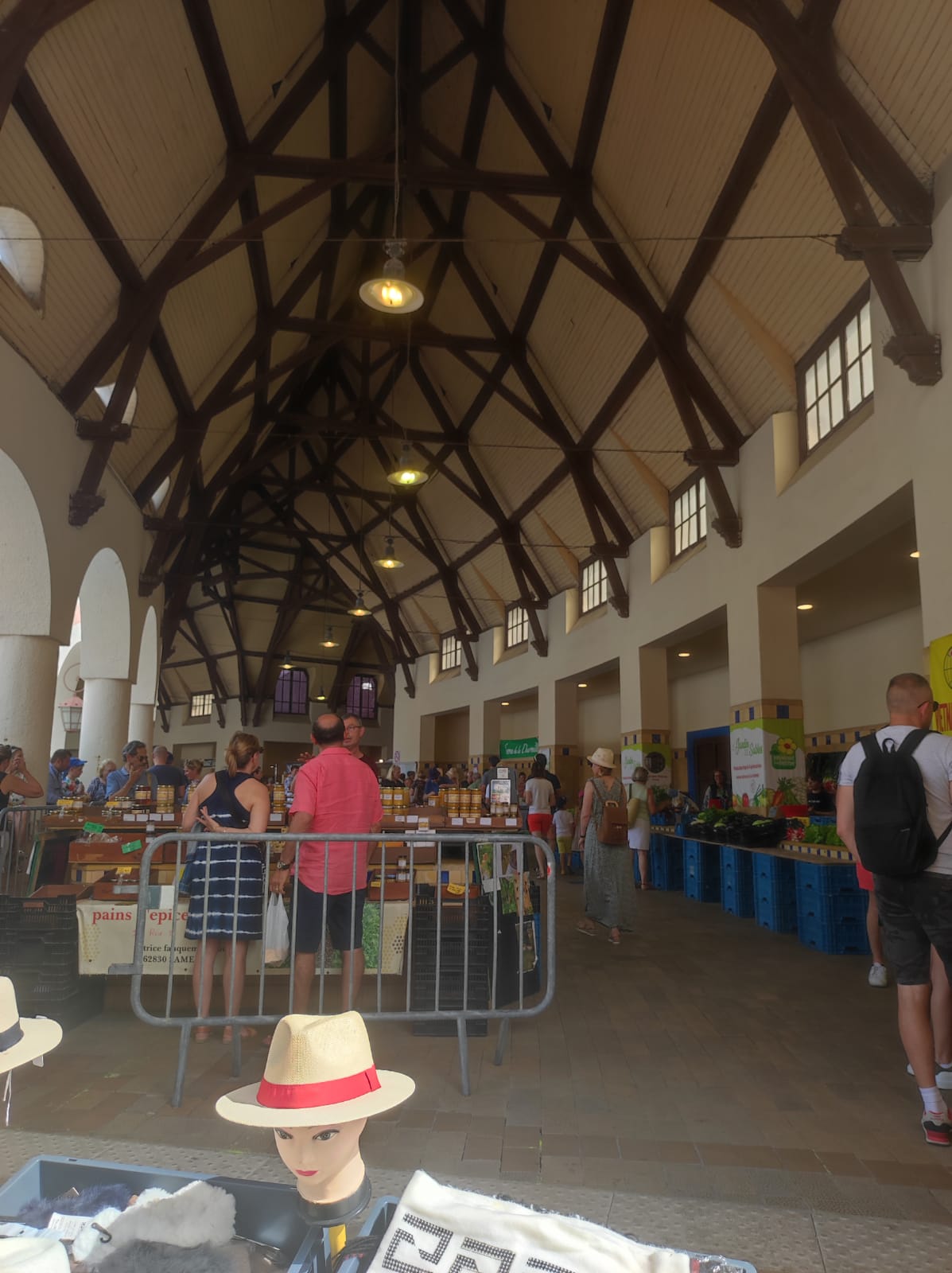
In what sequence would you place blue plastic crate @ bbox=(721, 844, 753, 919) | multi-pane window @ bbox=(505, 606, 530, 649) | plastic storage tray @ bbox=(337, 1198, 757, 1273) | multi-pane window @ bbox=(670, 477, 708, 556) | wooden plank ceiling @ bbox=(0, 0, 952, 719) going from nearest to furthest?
1. plastic storage tray @ bbox=(337, 1198, 757, 1273)
2. wooden plank ceiling @ bbox=(0, 0, 952, 719)
3. blue plastic crate @ bbox=(721, 844, 753, 919)
4. multi-pane window @ bbox=(670, 477, 708, 556)
5. multi-pane window @ bbox=(505, 606, 530, 649)

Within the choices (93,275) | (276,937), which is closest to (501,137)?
(93,275)

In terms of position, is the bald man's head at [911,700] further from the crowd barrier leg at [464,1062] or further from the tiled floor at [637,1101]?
the crowd barrier leg at [464,1062]

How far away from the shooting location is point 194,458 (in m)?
13.1

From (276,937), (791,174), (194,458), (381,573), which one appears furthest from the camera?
(381,573)

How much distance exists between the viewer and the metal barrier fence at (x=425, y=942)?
3.81 metres

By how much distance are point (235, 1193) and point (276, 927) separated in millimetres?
3087

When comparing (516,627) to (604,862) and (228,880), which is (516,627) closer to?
(604,862)

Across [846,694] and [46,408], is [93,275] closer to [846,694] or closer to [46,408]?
[46,408]

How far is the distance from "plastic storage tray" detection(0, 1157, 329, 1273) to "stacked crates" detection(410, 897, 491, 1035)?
2.88 m

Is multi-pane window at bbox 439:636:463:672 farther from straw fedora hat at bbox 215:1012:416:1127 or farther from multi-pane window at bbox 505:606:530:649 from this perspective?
straw fedora hat at bbox 215:1012:416:1127

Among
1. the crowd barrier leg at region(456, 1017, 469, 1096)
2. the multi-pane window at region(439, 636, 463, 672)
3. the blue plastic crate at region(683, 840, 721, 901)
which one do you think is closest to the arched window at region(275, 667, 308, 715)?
the multi-pane window at region(439, 636, 463, 672)

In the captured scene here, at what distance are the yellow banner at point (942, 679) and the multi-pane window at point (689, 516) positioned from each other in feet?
18.8

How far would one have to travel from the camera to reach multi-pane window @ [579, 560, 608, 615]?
16.0m

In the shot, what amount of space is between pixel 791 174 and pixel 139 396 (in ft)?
27.1
